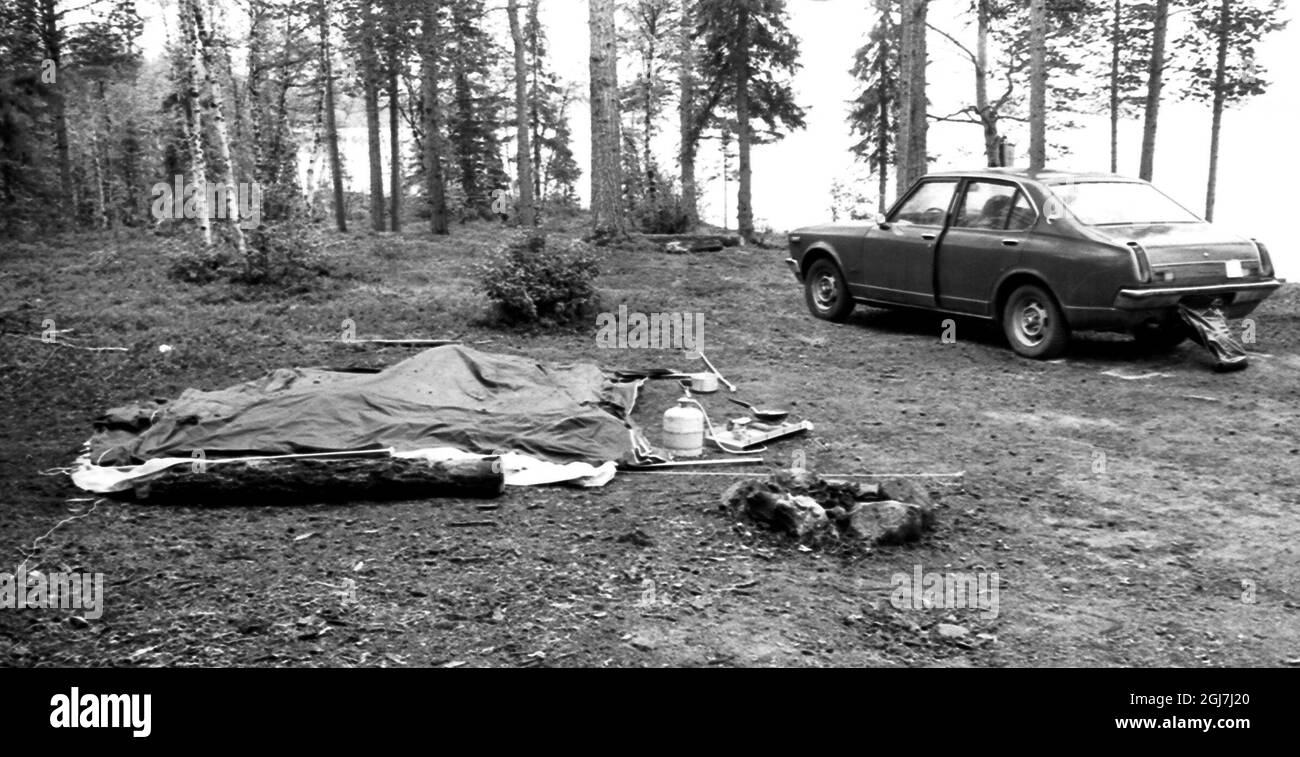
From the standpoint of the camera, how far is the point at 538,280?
509 inches

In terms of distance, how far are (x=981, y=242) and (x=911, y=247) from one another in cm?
100

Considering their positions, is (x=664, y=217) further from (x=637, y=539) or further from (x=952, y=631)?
(x=952, y=631)

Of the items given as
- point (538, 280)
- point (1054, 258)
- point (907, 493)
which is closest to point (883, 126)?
point (538, 280)

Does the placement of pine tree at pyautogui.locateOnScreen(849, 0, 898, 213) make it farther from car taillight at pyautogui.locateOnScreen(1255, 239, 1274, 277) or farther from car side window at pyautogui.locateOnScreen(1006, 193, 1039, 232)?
car taillight at pyautogui.locateOnScreen(1255, 239, 1274, 277)

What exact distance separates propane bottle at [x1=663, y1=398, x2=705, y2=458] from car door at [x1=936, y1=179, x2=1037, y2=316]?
491 centimetres

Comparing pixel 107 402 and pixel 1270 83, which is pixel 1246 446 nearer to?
pixel 107 402

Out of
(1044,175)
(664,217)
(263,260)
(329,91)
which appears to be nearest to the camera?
(1044,175)

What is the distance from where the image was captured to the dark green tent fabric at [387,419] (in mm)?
6941

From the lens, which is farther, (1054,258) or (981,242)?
(981,242)

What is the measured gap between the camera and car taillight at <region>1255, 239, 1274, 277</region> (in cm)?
1024

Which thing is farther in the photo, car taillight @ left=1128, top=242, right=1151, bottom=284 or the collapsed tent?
car taillight @ left=1128, top=242, right=1151, bottom=284

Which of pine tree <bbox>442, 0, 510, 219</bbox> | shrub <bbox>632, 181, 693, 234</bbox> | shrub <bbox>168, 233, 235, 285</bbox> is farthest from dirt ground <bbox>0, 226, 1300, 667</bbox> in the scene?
pine tree <bbox>442, 0, 510, 219</bbox>

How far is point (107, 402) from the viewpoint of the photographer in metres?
9.41
